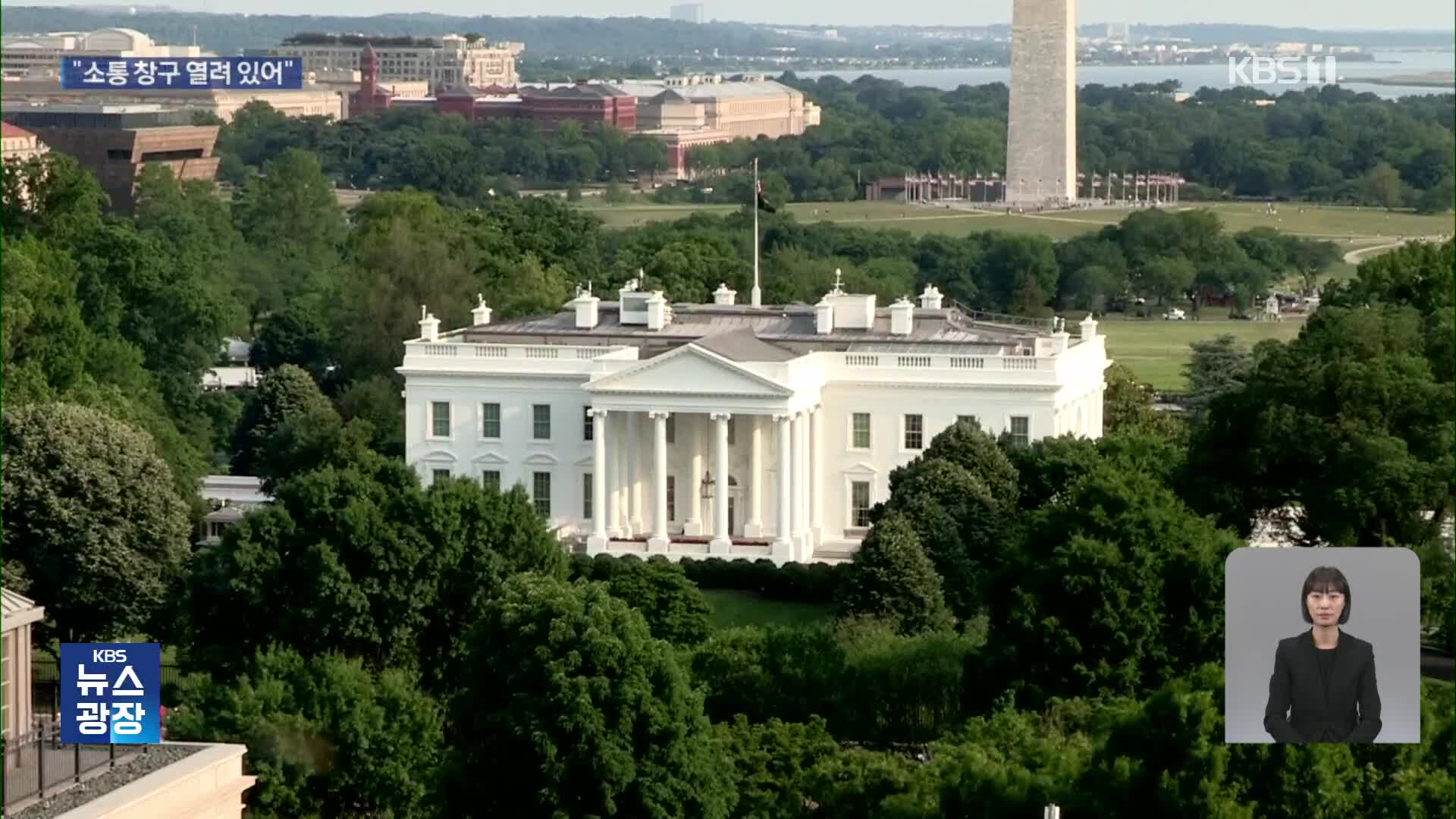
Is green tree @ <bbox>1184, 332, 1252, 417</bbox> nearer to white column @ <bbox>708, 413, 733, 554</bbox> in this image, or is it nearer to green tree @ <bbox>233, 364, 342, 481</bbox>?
white column @ <bbox>708, 413, 733, 554</bbox>

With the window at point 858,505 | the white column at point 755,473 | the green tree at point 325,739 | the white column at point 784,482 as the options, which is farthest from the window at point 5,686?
the window at point 858,505

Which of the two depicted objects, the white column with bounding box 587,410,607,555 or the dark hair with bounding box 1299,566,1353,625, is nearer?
the dark hair with bounding box 1299,566,1353,625

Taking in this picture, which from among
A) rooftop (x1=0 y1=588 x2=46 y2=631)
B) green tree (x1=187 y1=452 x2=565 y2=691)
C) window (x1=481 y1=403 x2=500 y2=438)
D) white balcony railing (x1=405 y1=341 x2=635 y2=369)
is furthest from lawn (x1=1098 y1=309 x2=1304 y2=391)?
rooftop (x1=0 y1=588 x2=46 y2=631)

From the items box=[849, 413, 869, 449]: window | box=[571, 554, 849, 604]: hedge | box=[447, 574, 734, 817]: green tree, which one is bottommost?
box=[571, 554, 849, 604]: hedge

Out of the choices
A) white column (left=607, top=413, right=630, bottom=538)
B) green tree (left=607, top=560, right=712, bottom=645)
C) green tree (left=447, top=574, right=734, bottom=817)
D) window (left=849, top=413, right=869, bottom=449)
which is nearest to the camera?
green tree (left=447, top=574, right=734, bottom=817)

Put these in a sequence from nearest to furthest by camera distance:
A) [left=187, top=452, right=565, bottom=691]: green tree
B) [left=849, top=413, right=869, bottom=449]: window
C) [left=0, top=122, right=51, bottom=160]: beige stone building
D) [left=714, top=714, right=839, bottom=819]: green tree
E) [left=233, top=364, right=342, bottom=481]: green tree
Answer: [left=714, top=714, right=839, bottom=819]: green tree → [left=187, top=452, right=565, bottom=691]: green tree → [left=849, top=413, right=869, bottom=449]: window → [left=233, top=364, right=342, bottom=481]: green tree → [left=0, top=122, right=51, bottom=160]: beige stone building
